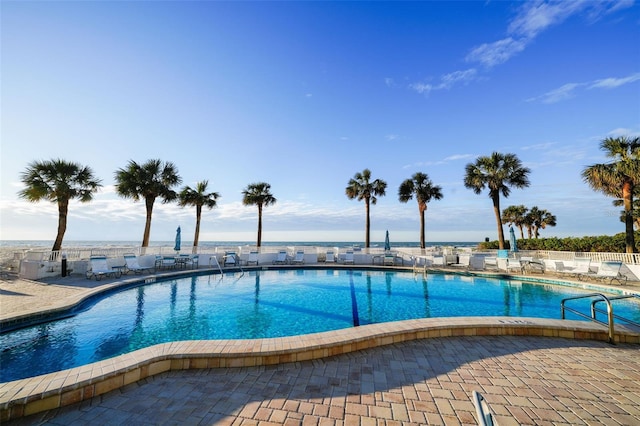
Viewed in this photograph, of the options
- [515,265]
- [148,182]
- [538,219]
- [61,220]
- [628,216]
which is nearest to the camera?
[628,216]

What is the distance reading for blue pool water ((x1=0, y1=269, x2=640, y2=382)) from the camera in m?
4.54

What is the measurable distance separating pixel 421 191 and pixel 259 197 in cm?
1331

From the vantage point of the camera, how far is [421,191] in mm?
21078

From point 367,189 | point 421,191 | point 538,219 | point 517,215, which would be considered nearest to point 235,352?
point 367,189

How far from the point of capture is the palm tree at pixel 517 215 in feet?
118

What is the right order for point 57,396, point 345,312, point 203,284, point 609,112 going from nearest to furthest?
1. point 57,396
2. point 345,312
3. point 609,112
4. point 203,284

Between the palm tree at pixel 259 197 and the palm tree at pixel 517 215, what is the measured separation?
33750 millimetres

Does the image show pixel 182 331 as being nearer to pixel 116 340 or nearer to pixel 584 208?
pixel 116 340

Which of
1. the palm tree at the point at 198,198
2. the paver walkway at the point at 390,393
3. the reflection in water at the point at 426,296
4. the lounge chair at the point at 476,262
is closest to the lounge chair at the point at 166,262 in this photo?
the palm tree at the point at 198,198

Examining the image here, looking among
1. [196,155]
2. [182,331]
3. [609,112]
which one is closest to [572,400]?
[182,331]

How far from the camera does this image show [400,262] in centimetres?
1661

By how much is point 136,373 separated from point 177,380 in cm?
44

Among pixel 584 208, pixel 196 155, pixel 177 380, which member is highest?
pixel 196 155

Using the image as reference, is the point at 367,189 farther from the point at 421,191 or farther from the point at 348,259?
the point at 348,259
